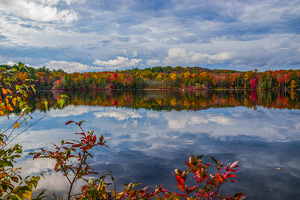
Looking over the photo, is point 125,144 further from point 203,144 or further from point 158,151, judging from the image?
point 203,144

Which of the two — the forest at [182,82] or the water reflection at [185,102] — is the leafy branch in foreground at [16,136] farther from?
the forest at [182,82]

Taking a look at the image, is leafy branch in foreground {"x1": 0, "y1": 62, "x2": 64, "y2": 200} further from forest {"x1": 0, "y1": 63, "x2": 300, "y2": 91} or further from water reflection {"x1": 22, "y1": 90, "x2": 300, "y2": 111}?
forest {"x1": 0, "y1": 63, "x2": 300, "y2": 91}

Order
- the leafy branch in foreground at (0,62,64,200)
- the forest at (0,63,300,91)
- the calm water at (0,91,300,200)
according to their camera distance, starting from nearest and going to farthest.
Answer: the leafy branch in foreground at (0,62,64,200)
the calm water at (0,91,300,200)
the forest at (0,63,300,91)

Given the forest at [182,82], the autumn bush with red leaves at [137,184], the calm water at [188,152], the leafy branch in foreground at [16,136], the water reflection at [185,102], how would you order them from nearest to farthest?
the leafy branch in foreground at [16,136] < the autumn bush with red leaves at [137,184] < the calm water at [188,152] < the water reflection at [185,102] < the forest at [182,82]

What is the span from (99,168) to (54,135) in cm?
657

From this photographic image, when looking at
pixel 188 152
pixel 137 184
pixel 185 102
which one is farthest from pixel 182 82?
pixel 137 184

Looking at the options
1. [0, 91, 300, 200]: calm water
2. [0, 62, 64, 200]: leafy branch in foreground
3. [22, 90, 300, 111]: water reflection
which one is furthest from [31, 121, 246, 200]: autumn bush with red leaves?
[22, 90, 300, 111]: water reflection

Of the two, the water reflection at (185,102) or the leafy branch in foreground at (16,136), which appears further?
the water reflection at (185,102)

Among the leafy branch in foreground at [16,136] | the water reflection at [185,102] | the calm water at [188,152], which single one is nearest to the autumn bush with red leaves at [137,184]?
the leafy branch in foreground at [16,136]

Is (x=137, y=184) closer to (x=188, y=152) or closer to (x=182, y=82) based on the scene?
(x=188, y=152)

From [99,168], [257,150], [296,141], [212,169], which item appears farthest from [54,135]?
[296,141]

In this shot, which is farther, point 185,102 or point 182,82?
point 182,82

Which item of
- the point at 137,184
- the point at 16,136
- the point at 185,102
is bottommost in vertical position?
the point at 185,102

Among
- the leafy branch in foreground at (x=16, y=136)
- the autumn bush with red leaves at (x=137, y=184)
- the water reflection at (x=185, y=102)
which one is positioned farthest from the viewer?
the water reflection at (x=185, y=102)
